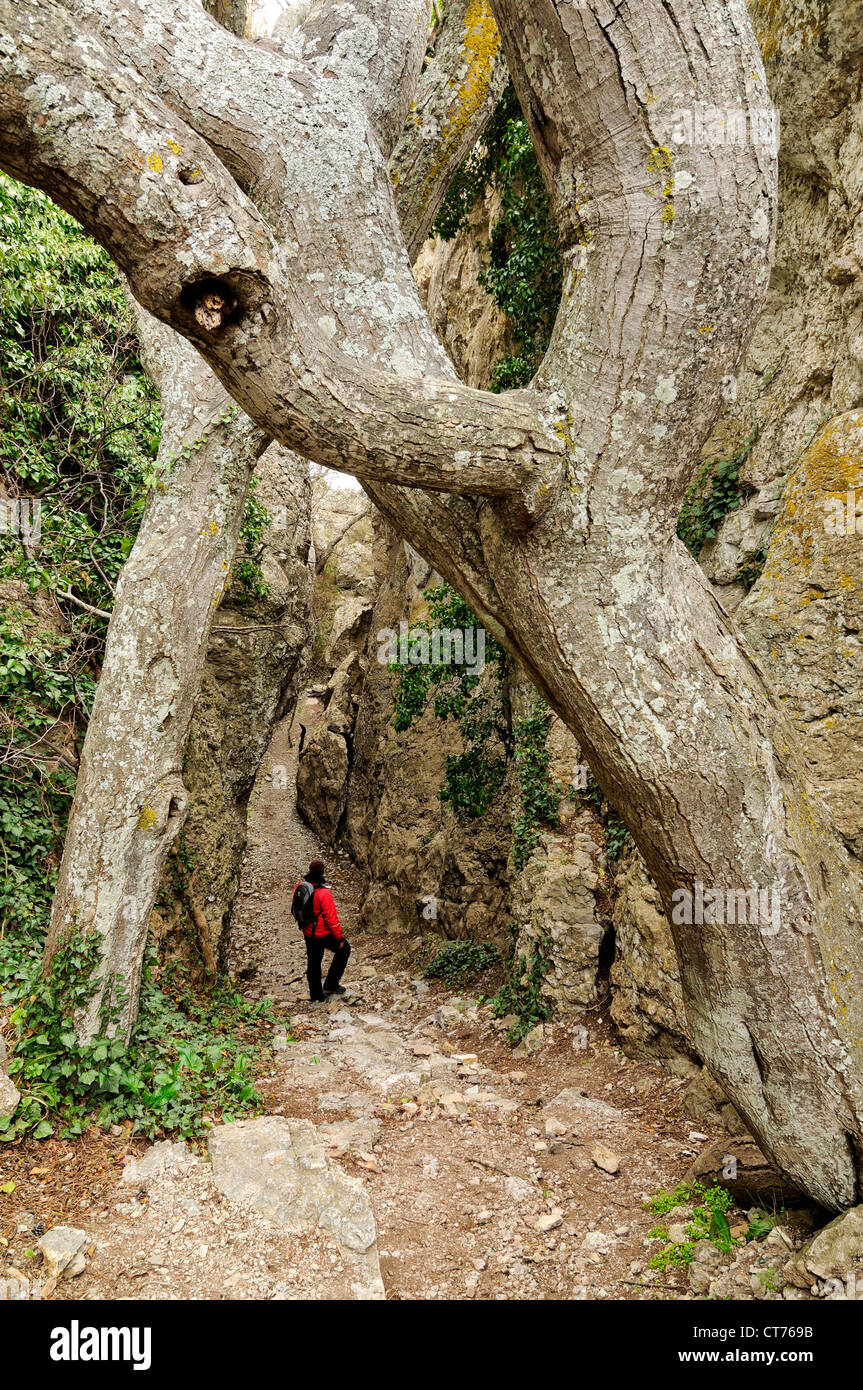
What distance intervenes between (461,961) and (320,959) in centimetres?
166

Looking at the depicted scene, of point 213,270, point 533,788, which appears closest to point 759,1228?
point 213,270

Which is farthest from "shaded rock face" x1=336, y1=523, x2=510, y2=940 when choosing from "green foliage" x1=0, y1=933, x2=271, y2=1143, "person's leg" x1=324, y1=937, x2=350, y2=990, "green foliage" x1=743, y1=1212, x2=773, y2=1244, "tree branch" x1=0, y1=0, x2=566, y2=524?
"tree branch" x1=0, y1=0, x2=566, y2=524

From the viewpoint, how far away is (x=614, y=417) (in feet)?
9.20

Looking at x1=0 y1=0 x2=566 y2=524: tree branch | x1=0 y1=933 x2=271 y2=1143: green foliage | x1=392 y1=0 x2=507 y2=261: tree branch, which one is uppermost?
x1=392 y1=0 x2=507 y2=261: tree branch

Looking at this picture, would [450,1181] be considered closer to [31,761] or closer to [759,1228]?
[759,1228]

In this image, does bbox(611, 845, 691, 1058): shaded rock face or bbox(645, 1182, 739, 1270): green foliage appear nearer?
bbox(645, 1182, 739, 1270): green foliage

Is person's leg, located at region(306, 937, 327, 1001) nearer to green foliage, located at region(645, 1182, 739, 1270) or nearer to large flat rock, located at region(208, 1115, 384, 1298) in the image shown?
large flat rock, located at region(208, 1115, 384, 1298)

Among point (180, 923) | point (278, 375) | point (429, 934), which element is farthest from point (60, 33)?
point (429, 934)

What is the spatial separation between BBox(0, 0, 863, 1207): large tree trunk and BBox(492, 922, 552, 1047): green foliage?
3.80m

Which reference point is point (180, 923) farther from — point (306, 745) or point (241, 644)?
point (306, 745)

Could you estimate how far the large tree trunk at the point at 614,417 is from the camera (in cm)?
263

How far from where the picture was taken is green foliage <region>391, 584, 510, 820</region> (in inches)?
384

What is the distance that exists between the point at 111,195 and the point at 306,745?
15889 millimetres

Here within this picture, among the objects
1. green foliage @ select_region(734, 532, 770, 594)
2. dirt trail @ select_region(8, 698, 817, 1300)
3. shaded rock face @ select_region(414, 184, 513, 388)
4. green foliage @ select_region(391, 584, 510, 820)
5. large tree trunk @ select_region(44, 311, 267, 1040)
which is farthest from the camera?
shaded rock face @ select_region(414, 184, 513, 388)
